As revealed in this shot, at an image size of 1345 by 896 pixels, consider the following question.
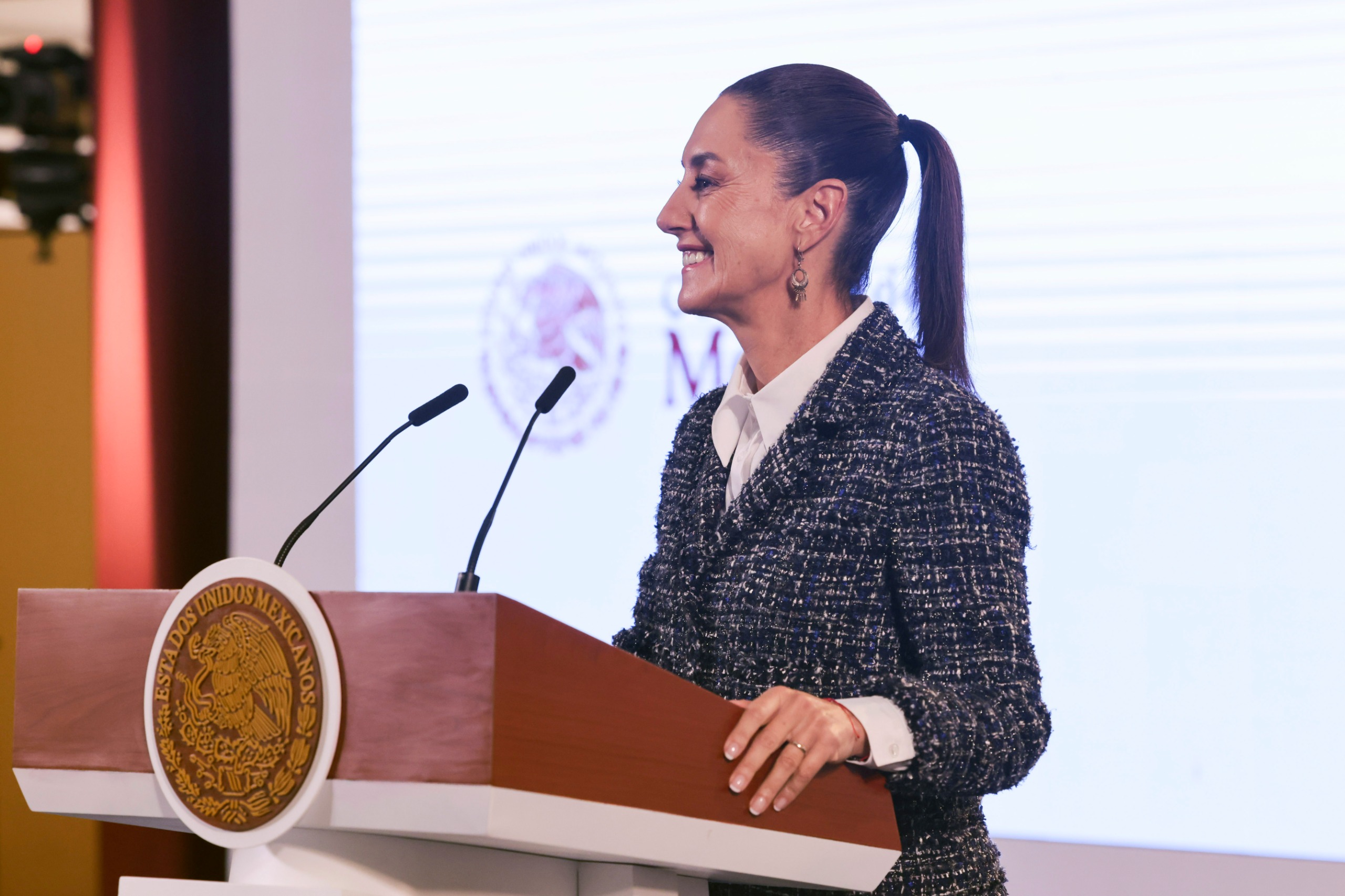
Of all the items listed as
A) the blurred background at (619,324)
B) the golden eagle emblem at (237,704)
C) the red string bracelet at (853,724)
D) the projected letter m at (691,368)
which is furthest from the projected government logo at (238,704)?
the projected letter m at (691,368)

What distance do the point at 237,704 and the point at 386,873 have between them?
17 cm

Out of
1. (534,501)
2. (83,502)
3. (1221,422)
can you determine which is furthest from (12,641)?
(1221,422)

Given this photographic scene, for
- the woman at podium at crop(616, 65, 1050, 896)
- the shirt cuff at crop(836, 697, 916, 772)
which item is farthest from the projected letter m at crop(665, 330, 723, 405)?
the shirt cuff at crop(836, 697, 916, 772)

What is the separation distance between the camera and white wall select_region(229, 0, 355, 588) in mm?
2771

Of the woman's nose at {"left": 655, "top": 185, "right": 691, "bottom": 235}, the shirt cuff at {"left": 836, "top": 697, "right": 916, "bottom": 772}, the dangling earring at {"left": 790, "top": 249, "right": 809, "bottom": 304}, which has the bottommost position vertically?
the shirt cuff at {"left": 836, "top": 697, "right": 916, "bottom": 772}

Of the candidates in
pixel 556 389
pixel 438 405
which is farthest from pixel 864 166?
pixel 438 405

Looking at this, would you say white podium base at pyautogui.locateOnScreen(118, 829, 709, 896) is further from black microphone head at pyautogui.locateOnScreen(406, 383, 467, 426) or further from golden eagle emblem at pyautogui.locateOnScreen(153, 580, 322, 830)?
black microphone head at pyautogui.locateOnScreen(406, 383, 467, 426)

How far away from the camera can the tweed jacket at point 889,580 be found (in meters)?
1.16

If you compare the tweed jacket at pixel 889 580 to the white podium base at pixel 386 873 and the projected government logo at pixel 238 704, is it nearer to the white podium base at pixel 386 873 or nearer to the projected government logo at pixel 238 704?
the white podium base at pixel 386 873

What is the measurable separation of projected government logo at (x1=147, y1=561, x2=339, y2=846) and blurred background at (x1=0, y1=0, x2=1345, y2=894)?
1.06 metres

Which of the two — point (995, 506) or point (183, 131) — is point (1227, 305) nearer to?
point (995, 506)

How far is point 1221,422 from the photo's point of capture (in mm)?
1983

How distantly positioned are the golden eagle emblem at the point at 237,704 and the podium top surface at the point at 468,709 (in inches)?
1.3

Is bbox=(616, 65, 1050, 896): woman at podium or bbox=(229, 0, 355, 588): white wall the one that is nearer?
bbox=(616, 65, 1050, 896): woman at podium
